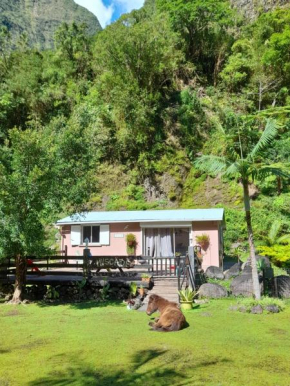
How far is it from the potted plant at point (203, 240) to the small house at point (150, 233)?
53 mm

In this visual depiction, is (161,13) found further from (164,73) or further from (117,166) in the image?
(117,166)

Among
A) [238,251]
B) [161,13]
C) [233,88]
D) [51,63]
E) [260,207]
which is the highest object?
[161,13]

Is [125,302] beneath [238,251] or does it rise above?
beneath

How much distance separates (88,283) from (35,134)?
6.24 metres

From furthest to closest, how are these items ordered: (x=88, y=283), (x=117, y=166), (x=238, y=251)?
(x=117, y=166), (x=238, y=251), (x=88, y=283)

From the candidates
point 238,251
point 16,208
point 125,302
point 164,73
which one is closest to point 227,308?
point 125,302

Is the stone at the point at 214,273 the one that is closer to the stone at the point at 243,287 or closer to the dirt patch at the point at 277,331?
the stone at the point at 243,287

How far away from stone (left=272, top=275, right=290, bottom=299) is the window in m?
11.3

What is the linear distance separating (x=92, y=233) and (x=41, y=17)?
107598 millimetres

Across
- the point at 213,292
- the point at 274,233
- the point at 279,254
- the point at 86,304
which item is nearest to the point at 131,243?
the point at 86,304

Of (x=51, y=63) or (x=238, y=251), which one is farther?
(x=51, y=63)

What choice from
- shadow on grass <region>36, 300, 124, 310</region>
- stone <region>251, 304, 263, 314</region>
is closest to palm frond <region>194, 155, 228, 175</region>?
stone <region>251, 304, 263, 314</region>

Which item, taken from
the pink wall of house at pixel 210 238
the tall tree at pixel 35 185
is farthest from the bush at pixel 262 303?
the pink wall of house at pixel 210 238

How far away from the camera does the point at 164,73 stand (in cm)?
3544
